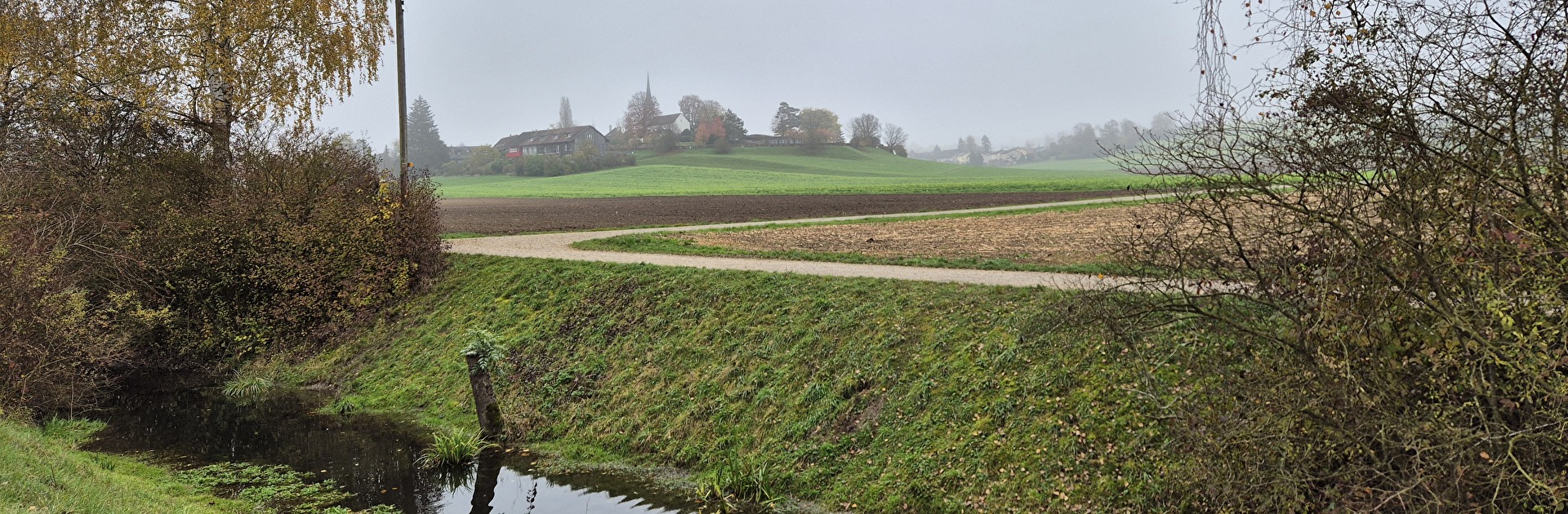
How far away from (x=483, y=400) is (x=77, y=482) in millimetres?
5139

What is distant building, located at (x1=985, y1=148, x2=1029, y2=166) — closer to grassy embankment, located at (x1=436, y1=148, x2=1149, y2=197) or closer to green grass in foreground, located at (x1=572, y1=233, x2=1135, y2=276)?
grassy embankment, located at (x1=436, y1=148, x2=1149, y2=197)

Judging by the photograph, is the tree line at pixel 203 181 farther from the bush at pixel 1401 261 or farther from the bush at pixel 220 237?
the bush at pixel 1401 261

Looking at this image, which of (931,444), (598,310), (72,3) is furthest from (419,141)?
(931,444)

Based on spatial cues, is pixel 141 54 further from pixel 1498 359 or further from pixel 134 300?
pixel 1498 359

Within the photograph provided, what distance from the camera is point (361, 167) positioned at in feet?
73.9

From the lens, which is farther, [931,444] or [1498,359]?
[931,444]

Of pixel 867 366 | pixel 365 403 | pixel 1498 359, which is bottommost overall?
pixel 365 403

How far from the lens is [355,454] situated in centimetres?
1353

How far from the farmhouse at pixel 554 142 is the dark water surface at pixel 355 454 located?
95896 millimetres

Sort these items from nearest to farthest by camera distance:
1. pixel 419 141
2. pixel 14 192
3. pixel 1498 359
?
pixel 1498 359 → pixel 14 192 → pixel 419 141

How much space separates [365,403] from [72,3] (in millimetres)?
11988

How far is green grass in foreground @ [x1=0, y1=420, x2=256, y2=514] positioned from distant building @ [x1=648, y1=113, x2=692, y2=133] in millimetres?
114709

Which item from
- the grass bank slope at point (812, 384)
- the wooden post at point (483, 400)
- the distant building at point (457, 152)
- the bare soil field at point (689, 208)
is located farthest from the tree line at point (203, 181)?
the distant building at point (457, 152)

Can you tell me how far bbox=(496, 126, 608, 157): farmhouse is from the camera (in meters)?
117
